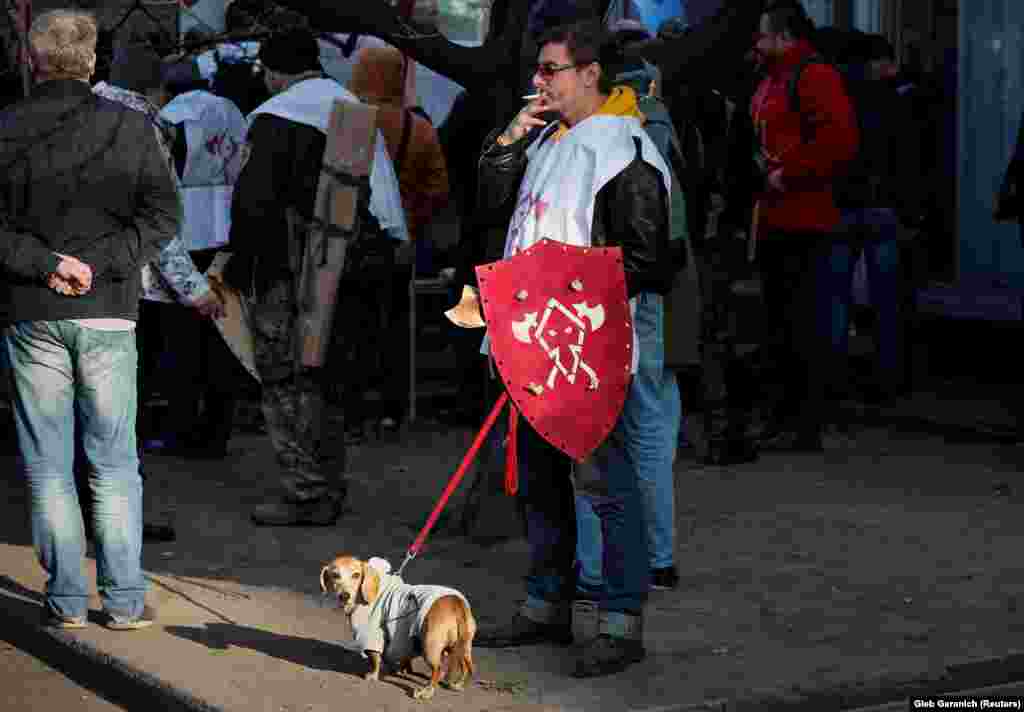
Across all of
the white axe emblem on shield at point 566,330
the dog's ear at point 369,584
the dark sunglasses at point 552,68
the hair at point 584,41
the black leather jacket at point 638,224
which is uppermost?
the hair at point 584,41

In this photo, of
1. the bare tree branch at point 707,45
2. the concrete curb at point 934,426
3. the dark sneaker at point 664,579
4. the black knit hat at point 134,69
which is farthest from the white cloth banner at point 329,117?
the concrete curb at point 934,426

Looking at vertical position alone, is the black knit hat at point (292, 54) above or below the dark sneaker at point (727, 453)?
above

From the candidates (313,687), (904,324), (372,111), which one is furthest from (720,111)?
(313,687)

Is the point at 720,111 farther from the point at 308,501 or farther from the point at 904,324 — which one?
the point at 904,324

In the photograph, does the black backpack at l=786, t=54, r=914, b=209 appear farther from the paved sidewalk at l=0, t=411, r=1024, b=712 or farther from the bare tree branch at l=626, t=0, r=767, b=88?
the bare tree branch at l=626, t=0, r=767, b=88

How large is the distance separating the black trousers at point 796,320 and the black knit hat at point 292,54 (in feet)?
8.96

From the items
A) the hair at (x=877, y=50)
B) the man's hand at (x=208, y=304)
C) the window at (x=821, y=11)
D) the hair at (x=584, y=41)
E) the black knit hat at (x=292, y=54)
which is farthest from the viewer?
the window at (x=821, y=11)

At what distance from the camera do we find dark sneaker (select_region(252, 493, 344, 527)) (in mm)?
9031

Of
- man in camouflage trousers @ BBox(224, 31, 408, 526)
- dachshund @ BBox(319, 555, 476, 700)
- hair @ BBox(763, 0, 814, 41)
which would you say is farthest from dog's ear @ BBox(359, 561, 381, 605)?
hair @ BBox(763, 0, 814, 41)

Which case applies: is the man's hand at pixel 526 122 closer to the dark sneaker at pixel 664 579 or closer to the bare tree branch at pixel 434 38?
the dark sneaker at pixel 664 579

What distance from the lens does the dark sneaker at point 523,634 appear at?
22.3 ft

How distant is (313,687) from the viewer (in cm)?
632

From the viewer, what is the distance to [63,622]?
717 cm

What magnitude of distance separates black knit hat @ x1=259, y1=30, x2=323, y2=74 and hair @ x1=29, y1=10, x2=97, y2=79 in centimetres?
210
